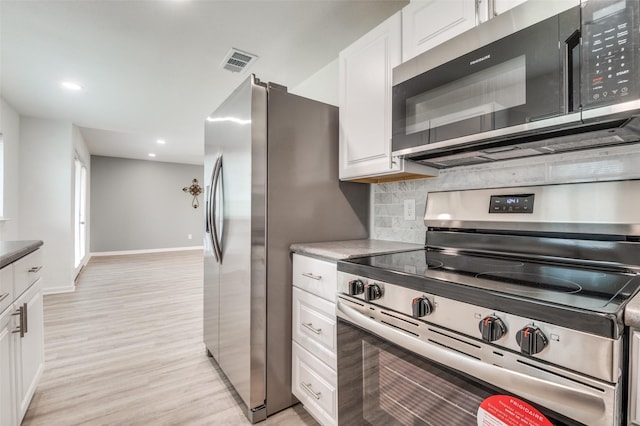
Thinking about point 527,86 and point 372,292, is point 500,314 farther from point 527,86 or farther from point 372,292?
point 527,86

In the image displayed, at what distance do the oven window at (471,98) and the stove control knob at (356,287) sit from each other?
712 millimetres

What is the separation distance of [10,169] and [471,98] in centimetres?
502

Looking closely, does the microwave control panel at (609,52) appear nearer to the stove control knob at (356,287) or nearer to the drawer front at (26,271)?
the stove control knob at (356,287)

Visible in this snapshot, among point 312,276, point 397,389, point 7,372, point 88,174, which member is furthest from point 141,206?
point 397,389

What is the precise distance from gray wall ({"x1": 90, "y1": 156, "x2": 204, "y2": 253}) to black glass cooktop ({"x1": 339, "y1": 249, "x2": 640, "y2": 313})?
8.03 m

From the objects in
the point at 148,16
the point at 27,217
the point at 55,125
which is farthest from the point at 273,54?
the point at 27,217

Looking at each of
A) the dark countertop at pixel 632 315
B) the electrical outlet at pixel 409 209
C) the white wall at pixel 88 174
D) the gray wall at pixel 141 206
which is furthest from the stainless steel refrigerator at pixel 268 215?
the gray wall at pixel 141 206

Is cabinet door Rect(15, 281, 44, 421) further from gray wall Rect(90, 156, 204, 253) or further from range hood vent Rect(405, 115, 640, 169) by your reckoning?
gray wall Rect(90, 156, 204, 253)

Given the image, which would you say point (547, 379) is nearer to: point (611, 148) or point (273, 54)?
point (611, 148)

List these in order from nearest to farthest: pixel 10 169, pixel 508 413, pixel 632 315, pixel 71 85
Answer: pixel 632 315
pixel 508 413
pixel 71 85
pixel 10 169

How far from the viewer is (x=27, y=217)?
4.12 m

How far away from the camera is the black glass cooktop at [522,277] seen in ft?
2.43

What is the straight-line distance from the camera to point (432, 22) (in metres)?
1.34

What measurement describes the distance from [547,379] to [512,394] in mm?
99
